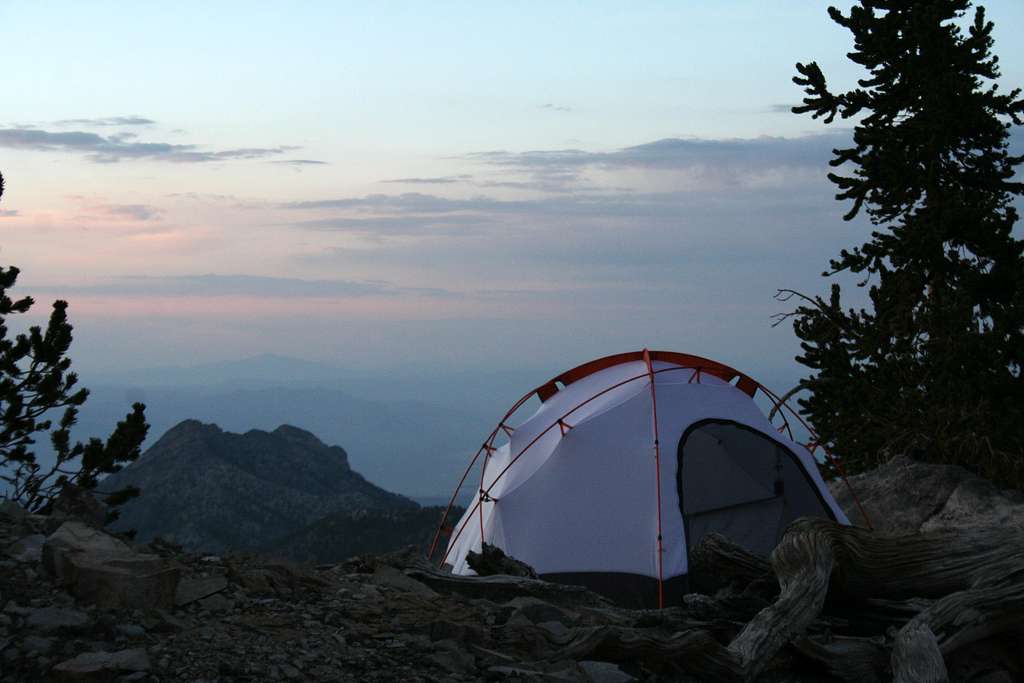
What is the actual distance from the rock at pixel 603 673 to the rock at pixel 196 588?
2.55 m

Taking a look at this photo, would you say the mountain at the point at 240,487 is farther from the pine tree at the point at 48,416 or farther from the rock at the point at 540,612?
the rock at the point at 540,612

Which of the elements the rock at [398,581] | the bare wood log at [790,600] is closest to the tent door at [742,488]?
the bare wood log at [790,600]

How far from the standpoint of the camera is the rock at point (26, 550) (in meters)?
7.21

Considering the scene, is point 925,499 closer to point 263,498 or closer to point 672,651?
point 672,651

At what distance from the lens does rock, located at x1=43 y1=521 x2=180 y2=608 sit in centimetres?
668

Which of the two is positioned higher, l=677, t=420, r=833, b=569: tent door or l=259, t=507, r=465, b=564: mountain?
Answer: l=677, t=420, r=833, b=569: tent door

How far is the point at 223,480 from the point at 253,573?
51278 millimetres

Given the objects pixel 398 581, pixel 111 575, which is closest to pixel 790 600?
pixel 398 581

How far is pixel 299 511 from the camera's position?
54.4 metres

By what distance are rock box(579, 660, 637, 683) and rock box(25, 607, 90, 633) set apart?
10.4ft

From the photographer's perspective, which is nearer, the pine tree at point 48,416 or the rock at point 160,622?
the rock at point 160,622

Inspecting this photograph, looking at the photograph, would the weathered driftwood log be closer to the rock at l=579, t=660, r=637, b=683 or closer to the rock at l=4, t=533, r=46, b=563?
the rock at l=579, t=660, r=637, b=683

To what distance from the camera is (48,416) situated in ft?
49.6

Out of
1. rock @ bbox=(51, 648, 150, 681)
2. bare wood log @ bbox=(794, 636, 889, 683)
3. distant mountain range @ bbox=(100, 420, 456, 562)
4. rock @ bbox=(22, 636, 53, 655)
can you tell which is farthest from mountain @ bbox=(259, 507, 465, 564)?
rock @ bbox=(51, 648, 150, 681)
